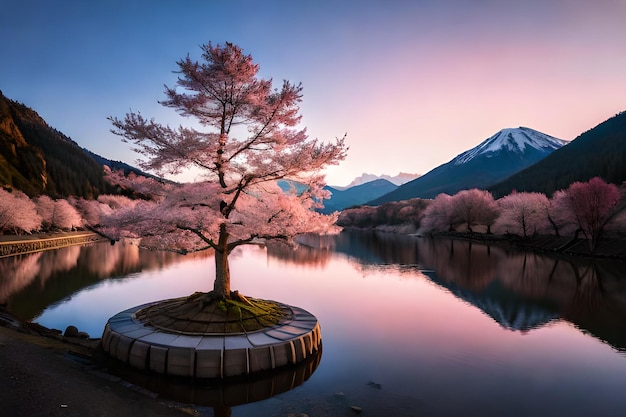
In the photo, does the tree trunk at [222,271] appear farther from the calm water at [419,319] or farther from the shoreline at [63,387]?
the shoreline at [63,387]

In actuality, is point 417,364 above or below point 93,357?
below

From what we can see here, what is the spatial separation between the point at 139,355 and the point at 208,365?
2920mm

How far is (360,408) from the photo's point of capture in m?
13.7

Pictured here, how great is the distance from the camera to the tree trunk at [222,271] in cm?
1791

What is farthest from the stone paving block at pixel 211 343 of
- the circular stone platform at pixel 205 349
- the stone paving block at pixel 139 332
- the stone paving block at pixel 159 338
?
the stone paving block at pixel 139 332

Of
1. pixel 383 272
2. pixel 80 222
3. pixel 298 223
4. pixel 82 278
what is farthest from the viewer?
pixel 80 222

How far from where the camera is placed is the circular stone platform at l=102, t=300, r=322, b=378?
45.4ft

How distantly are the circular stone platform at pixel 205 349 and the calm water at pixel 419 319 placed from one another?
1088mm

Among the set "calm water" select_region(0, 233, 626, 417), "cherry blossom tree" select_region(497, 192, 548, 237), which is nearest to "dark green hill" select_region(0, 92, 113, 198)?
"calm water" select_region(0, 233, 626, 417)

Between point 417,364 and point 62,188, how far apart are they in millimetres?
172408

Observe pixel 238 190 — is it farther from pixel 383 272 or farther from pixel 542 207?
pixel 542 207

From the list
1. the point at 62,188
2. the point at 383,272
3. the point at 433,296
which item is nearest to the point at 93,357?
the point at 433,296

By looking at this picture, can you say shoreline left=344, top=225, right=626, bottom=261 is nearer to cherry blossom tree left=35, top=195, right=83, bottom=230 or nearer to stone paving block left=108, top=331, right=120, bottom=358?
stone paving block left=108, top=331, right=120, bottom=358

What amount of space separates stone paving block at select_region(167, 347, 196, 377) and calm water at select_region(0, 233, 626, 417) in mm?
590
